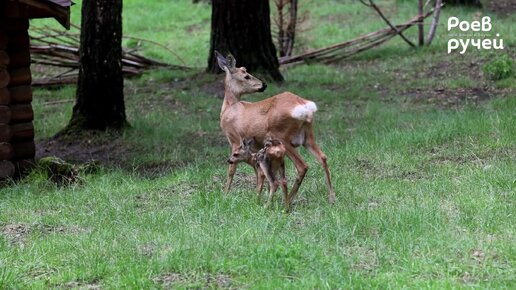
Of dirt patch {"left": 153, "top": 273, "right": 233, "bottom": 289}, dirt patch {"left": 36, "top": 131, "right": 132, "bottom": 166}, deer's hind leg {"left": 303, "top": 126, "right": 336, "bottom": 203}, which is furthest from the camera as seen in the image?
dirt patch {"left": 36, "top": 131, "right": 132, "bottom": 166}

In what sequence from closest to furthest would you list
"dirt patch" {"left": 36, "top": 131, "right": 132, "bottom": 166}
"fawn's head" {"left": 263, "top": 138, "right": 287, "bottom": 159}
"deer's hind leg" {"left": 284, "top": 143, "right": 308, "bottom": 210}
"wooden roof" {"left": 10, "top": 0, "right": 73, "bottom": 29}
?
"fawn's head" {"left": 263, "top": 138, "right": 287, "bottom": 159}, "deer's hind leg" {"left": 284, "top": 143, "right": 308, "bottom": 210}, "wooden roof" {"left": 10, "top": 0, "right": 73, "bottom": 29}, "dirt patch" {"left": 36, "top": 131, "right": 132, "bottom": 166}

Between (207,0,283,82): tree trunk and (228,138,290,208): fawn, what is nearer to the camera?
(228,138,290,208): fawn

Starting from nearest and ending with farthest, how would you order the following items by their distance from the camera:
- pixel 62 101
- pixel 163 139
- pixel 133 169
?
pixel 133 169 → pixel 163 139 → pixel 62 101

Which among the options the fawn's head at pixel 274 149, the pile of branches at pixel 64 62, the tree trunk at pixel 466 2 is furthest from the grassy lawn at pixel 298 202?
the tree trunk at pixel 466 2

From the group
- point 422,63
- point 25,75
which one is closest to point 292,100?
point 25,75

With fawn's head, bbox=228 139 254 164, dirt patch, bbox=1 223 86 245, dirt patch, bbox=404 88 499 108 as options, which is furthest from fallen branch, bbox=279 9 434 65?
dirt patch, bbox=1 223 86 245

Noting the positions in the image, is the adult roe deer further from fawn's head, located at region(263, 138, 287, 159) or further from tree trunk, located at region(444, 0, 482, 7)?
tree trunk, located at region(444, 0, 482, 7)

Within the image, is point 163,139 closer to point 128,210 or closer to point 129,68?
point 128,210

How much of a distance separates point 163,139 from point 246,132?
13.8ft

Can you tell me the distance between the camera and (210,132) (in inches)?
501

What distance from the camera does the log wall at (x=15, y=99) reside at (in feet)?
34.5

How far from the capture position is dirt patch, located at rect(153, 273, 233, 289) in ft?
18.7

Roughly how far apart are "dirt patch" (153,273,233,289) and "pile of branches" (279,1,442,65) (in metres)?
13.2

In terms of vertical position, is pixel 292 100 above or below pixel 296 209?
above
